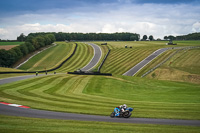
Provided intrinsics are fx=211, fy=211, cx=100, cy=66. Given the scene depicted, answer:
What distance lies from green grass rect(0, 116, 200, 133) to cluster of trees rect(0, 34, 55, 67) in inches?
3566

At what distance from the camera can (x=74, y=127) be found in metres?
16.4

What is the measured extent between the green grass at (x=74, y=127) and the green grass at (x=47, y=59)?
264 ft

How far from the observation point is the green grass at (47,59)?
10006 cm

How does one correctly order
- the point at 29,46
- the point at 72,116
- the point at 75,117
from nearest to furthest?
1. the point at 75,117
2. the point at 72,116
3. the point at 29,46

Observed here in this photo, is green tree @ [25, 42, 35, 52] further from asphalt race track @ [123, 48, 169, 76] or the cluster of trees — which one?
asphalt race track @ [123, 48, 169, 76]

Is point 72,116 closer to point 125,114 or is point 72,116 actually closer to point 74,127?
point 74,127

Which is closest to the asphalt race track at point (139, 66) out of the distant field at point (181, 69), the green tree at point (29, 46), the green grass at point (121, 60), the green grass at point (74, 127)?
the green grass at point (121, 60)

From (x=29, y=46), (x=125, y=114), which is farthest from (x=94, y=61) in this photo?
(x=125, y=114)

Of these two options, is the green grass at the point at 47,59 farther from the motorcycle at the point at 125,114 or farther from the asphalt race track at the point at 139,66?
the motorcycle at the point at 125,114

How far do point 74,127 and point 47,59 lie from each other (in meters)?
99.4

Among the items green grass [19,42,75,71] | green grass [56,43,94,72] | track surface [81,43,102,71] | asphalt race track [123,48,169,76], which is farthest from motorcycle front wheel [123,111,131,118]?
green grass [19,42,75,71]

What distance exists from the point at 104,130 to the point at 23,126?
244 inches

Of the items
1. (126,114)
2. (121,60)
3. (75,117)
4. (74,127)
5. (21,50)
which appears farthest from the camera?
(21,50)

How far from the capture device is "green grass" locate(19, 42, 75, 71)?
328 ft
